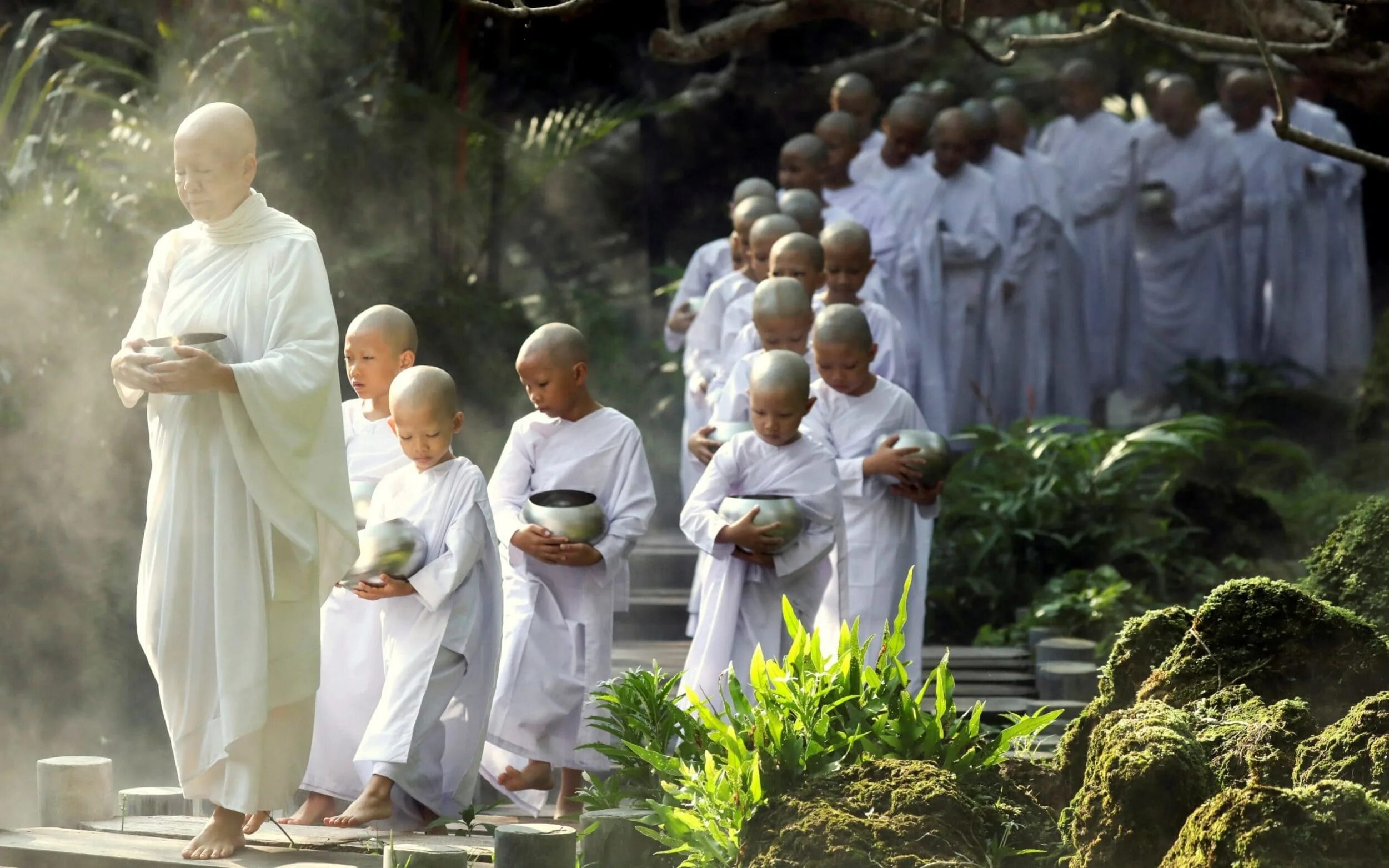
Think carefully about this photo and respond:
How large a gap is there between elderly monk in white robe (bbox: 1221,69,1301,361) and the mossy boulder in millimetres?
12000

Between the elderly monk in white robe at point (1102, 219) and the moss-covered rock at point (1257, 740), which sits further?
the elderly monk in white robe at point (1102, 219)

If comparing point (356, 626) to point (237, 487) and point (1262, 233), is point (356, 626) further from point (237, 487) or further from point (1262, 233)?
point (1262, 233)

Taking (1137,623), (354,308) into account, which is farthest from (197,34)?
(1137,623)

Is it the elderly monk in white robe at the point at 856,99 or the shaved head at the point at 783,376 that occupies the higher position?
the elderly monk in white robe at the point at 856,99

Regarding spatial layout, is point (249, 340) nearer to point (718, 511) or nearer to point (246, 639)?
point (246, 639)

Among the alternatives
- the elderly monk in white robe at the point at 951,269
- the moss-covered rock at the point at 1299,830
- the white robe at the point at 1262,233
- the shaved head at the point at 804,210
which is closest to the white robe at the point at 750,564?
the moss-covered rock at the point at 1299,830

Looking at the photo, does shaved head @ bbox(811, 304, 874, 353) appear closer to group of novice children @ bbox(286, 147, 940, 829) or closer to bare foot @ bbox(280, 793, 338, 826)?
group of novice children @ bbox(286, 147, 940, 829)

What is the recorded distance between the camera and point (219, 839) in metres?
6.13

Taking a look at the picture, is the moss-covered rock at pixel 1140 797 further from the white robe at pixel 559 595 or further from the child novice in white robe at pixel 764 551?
the white robe at pixel 559 595

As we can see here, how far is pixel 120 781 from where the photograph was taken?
9.52 metres

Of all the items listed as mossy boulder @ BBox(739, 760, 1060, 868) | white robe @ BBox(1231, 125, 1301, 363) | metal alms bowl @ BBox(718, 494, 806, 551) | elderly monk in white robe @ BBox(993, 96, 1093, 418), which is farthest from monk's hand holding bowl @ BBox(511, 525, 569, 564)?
white robe @ BBox(1231, 125, 1301, 363)

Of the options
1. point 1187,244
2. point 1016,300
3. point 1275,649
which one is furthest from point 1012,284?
point 1275,649

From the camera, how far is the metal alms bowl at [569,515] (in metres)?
7.57

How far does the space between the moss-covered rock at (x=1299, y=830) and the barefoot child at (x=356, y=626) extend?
126 inches
